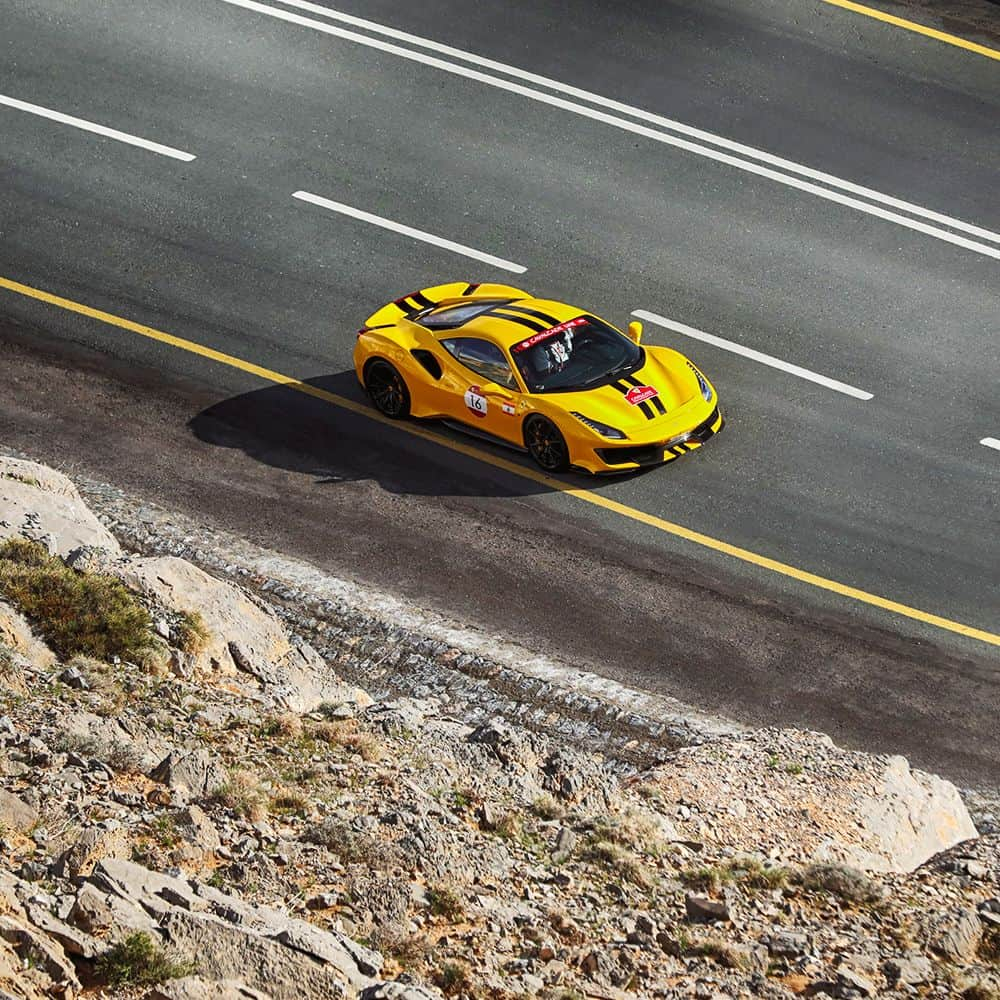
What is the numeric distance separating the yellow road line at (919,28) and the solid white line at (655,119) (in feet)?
14.4

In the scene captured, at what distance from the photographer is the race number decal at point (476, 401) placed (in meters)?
18.3

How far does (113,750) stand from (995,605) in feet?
31.0

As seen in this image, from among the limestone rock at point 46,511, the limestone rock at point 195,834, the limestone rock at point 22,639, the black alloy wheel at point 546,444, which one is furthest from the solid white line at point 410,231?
the limestone rock at point 195,834

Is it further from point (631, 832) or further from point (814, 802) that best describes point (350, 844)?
point (814, 802)

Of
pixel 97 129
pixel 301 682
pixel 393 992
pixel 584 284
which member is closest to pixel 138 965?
pixel 393 992

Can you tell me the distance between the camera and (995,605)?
1644cm

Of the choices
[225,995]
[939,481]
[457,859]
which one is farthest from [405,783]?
[939,481]

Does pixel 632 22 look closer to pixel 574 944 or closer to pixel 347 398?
pixel 347 398

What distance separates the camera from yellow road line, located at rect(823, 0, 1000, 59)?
25.7m

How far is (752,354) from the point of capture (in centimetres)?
2014

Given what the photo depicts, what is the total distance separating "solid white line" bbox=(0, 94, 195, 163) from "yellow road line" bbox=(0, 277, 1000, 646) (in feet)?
11.1

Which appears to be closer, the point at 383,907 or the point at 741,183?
the point at 383,907

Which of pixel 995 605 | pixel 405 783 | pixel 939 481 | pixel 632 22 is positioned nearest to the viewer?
pixel 405 783

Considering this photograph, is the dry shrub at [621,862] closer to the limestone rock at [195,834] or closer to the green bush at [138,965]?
the limestone rock at [195,834]
